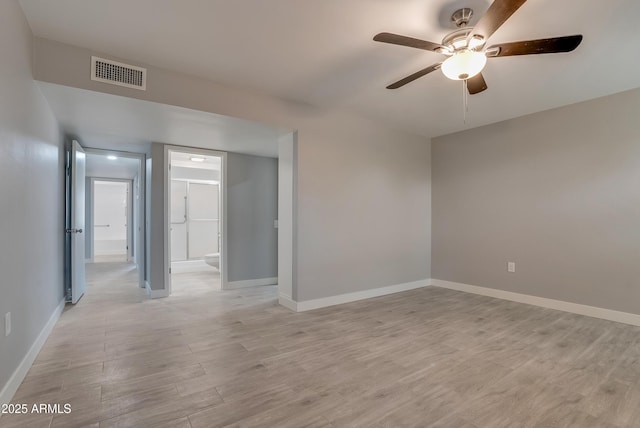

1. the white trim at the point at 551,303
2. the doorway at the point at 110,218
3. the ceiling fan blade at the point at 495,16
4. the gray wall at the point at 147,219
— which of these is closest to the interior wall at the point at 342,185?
the white trim at the point at 551,303

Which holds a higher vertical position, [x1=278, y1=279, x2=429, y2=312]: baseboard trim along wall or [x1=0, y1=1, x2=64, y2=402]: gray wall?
[x1=0, y1=1, x2=64, y2=402]: gray wall

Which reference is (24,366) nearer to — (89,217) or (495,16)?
(495,16)

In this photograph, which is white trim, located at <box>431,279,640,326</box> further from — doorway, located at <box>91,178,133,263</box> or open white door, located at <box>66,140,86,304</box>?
doorway, located at <box>91,178,133,263</box>

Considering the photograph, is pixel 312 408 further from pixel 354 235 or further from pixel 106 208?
pixel 106 208

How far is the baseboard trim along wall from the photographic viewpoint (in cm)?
350

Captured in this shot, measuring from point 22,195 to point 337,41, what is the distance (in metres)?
2.44

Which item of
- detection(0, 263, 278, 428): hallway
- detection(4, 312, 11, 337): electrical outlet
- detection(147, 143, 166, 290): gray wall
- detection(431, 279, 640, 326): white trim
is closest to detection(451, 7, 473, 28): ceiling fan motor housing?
detection(0, 263, 278, 428): hallway

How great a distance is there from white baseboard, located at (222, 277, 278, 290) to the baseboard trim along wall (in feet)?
3.74

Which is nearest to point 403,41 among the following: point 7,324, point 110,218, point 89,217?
point 7,324

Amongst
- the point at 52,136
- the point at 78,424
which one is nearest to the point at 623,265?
the point at 78,424

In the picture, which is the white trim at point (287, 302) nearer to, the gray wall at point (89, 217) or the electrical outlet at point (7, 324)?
the electrical outlet at point (7, 324)

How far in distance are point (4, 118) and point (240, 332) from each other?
2234mm

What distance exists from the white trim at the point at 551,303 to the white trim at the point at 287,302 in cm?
251

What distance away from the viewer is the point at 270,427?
154 cm
